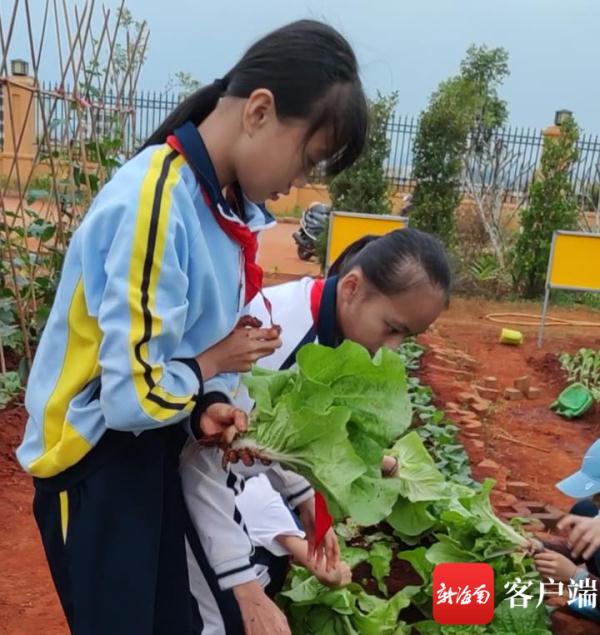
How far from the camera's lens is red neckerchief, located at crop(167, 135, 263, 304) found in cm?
128

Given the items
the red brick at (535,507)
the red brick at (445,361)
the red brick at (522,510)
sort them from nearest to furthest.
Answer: the red brick at (522,510) → the red brick at (535,507) → the red brick at (445,361)

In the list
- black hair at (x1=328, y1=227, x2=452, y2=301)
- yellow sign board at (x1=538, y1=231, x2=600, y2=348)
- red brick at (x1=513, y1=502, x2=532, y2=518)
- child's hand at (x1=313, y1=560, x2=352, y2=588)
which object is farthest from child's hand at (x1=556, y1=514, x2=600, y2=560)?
yellow sign board at (x1=538, y1=231, x2=600, y2=348)

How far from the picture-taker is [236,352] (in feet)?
4.30

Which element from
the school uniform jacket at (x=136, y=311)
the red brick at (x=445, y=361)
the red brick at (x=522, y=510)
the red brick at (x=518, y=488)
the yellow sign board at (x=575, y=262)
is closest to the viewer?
the school uniform jacket at (x=136, y=311)

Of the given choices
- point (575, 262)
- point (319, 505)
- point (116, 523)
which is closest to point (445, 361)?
point (575, 262)

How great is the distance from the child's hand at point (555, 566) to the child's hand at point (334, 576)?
726 millimetres

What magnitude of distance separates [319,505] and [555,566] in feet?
4.55

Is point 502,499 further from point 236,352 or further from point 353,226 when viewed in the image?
point 353,226

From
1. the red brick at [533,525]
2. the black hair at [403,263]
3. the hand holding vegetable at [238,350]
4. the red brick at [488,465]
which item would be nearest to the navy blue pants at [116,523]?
the hand holding vegetable at [238,350]

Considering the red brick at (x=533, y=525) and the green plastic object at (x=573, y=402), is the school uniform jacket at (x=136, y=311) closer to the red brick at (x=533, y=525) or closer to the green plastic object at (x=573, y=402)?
the red brick at (x=533, y=525)

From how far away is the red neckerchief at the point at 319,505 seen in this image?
4.90 ft

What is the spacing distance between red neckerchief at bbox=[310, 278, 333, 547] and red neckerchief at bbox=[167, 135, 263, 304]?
37 centimetres

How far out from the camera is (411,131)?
17.8 metres

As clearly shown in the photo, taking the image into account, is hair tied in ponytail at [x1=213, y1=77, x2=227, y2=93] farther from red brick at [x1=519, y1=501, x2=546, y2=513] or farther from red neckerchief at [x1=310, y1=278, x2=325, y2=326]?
red brick at [x1=519, y1=501, x2=546, y2=513]
